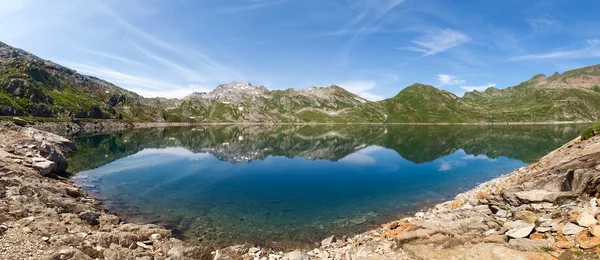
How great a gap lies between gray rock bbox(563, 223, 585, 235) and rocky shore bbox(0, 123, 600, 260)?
4cm

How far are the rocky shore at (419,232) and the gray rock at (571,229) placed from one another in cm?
4

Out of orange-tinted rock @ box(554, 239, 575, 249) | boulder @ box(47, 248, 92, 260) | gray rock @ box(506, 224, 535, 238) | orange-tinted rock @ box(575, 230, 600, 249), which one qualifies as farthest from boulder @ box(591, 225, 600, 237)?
boulder @ box(47, 248, 92, 260)

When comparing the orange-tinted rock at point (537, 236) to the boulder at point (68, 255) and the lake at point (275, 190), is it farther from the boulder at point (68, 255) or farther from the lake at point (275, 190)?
the boulder at point (68, 255)

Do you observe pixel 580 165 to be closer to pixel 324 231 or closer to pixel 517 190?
pixel 517 190

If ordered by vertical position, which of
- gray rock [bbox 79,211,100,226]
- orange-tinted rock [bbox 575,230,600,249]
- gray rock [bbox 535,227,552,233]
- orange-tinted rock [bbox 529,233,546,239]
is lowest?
gray rock [bbox 79,211,100,226]

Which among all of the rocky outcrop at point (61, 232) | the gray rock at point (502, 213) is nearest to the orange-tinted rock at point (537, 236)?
the gray rock at point (502, 213)

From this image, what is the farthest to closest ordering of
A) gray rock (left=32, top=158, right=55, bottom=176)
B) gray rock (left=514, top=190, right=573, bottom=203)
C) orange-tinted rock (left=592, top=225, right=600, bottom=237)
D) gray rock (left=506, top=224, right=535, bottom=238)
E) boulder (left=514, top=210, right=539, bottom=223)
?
1. gray rock (left=32, top=158, right=55, bottom=176)
2. gray rock (left=514, top=190, right=573, bottom=203)
3. boulder (left=514, top=210, right=539, bottom=223)
4. gray rock (left=506, top=224, right=535, bottom=238)
5. orange-tinted rock (left=592, top=225, right=600, bottom=237)

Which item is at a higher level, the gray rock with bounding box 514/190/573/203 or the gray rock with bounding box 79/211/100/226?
the gray rock with bounding box 514/190/573/203

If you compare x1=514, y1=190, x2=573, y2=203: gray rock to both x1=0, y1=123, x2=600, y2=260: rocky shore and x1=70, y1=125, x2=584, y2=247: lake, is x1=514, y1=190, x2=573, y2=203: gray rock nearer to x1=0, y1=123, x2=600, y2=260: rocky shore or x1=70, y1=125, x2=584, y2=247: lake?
x1=0, y1=123, x2=600, y2=260: rocky shore

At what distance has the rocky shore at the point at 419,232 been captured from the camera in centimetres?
1741

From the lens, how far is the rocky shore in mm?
17406

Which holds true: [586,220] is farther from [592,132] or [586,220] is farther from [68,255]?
[592,132]

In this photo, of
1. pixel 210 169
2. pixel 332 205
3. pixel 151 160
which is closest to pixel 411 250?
pixel 332 205

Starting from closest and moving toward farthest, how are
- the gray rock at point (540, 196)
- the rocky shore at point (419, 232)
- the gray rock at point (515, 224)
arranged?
1. the rocky shore at point (419, 232)
2. the gray rock at point (515, 224)
3. the gray rock at point (540, 196)
